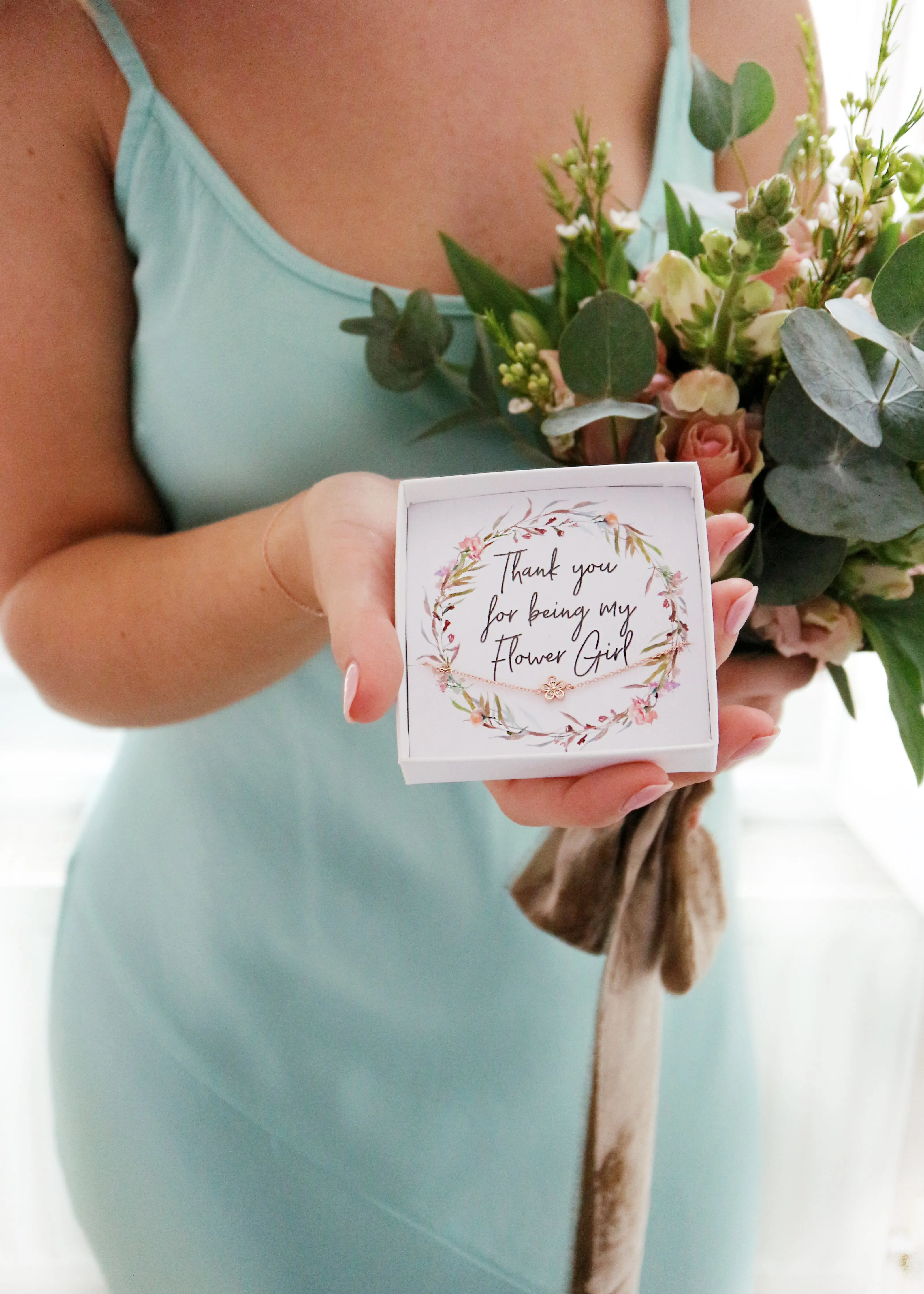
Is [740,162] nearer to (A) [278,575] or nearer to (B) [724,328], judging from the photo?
(B) [724,328]

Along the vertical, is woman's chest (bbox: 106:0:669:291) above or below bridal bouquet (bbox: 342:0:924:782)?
above

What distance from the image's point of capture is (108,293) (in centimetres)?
68

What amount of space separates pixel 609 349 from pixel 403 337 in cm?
18

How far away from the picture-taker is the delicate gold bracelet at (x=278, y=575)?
562 millimetres

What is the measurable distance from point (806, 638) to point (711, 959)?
362 mm

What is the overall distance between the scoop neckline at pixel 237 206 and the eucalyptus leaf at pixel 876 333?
0.28 metres

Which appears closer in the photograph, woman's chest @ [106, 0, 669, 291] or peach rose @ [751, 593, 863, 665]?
peach rose @ [751, 593, 863, 665]

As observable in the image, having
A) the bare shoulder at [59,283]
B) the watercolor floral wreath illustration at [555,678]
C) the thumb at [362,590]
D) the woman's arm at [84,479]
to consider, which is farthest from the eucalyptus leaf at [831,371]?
the bare shoulder at [59,283]

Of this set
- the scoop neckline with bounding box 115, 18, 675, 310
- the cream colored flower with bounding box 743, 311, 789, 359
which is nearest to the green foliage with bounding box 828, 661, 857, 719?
the cream colored flower with bounding box 743, 311, 789, 359

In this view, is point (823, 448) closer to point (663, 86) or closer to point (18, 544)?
point (663, 86)

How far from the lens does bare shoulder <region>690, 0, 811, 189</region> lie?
748mm

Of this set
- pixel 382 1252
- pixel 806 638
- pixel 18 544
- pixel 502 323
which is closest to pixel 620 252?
pixel 502 323

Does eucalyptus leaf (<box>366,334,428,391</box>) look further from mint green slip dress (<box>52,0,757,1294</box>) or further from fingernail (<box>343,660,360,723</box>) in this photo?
fingernail (<box>343,660,360,723</box>)

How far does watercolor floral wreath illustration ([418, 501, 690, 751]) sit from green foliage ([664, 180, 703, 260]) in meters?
0.20
